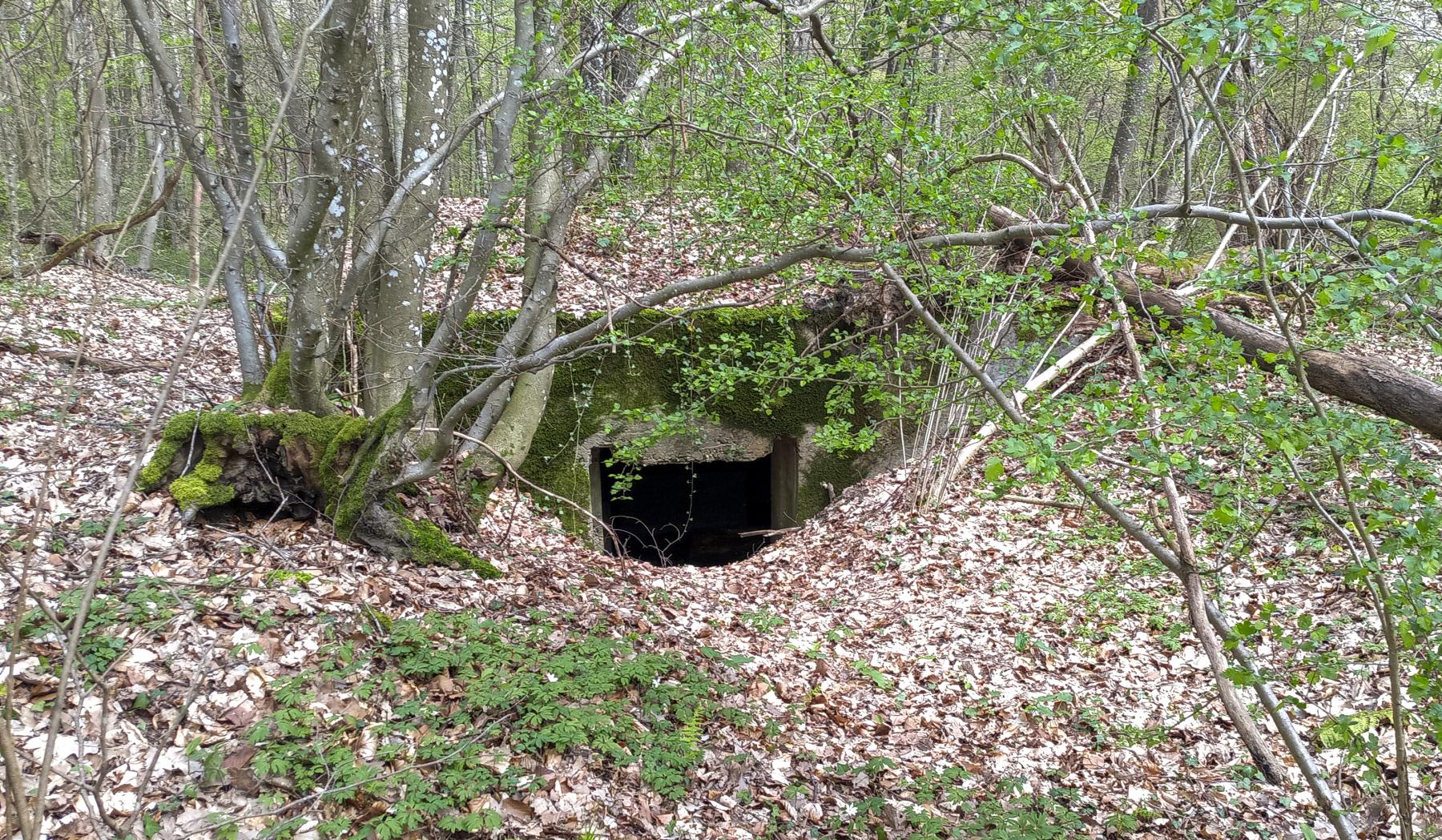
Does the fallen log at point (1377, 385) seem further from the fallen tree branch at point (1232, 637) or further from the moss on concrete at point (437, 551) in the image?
the moss on concrete at point (437, 551)

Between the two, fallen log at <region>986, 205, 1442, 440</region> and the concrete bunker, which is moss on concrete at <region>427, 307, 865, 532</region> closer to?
the concrete bunker

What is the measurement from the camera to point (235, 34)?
15.8 feet

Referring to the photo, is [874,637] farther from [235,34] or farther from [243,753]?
[235,34]

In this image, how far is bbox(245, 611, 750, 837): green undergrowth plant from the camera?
299 cm

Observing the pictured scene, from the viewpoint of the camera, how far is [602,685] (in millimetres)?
3826

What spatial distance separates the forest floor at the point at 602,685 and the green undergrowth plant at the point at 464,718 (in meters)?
0.01

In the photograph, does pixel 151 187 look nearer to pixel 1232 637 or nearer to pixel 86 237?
pixel 86 237

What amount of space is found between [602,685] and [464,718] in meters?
0.66

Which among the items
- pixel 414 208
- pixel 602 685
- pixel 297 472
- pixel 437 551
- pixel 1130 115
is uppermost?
pixel 1130 115

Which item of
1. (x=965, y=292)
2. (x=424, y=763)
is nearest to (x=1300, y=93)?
(x=965, y=292)

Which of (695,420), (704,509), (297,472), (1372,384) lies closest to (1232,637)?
(1372,384)

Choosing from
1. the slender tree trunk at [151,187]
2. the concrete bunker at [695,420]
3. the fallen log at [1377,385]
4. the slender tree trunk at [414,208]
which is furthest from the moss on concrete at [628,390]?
the slender tree trunk at [151,187]

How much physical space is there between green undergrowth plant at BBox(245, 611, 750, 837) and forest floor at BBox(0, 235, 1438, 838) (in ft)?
0.04

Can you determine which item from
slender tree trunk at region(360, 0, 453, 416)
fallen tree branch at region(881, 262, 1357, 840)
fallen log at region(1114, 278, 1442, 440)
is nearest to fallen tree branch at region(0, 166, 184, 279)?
slender tree trunk at region(360, 0, 453, 416)
